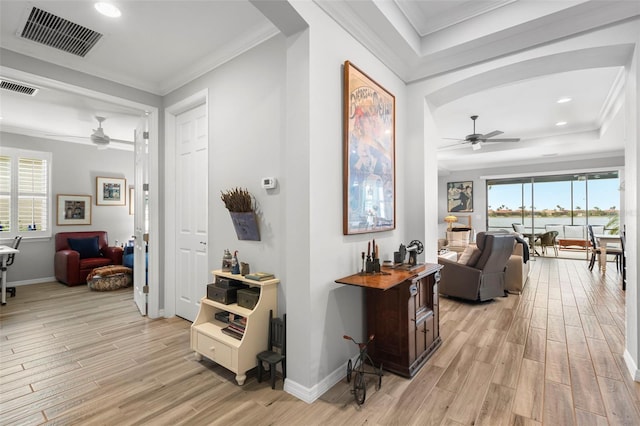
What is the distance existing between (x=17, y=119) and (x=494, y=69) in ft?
22.8

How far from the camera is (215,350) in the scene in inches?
97.1

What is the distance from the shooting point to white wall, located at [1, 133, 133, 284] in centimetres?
568

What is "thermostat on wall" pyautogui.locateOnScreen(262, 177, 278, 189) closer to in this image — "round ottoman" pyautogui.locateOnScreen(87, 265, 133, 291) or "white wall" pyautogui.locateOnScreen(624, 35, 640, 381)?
"white wall" pyautogui.locateOnScreen(624, 35, 640, 381)

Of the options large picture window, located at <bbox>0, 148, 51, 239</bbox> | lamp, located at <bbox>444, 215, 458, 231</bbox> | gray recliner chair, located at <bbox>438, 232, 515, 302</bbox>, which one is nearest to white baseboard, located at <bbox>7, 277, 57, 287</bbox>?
large picture window, located at <bbox>0, 148, 51, 239</bbox>

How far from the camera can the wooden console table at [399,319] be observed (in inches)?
93.6

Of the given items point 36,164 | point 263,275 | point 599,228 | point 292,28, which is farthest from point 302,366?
point 599,228

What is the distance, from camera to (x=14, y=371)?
8.25ft

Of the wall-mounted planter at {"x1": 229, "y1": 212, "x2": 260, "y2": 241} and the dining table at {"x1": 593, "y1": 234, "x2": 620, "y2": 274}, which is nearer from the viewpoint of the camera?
the wall-mounted planter at {"x1": 229, "y1": 212, "x2": 260, "y2": 241}

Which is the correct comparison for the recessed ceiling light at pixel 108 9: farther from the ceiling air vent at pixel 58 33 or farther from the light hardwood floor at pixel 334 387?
the light hardwood floor at pixel 334 387

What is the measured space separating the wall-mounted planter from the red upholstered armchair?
15.0 ft

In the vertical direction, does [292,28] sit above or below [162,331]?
above

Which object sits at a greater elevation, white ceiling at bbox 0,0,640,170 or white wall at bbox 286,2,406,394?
white ceiling at bbox 0,0,640,170

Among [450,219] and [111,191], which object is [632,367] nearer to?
[450,219]

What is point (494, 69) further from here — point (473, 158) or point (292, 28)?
point (473, 158)
